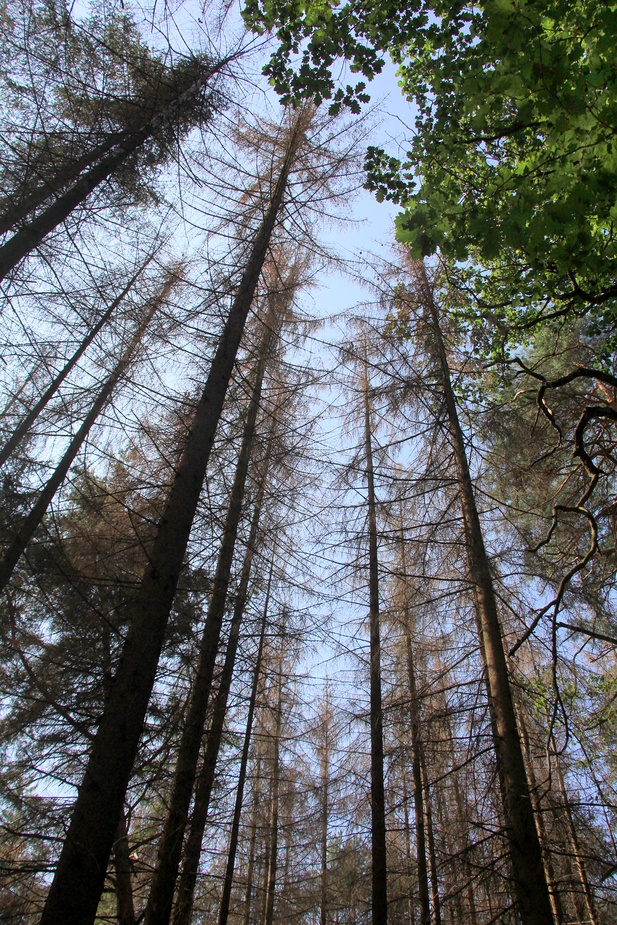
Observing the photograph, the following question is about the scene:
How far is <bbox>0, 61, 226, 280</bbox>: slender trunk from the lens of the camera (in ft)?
13.6

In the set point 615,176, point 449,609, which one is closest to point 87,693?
point 449,609

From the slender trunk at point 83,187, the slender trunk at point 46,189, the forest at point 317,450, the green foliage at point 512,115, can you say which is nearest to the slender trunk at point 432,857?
the forest at point 317,450

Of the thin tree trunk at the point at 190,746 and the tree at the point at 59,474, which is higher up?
the tree at the point at 59,474

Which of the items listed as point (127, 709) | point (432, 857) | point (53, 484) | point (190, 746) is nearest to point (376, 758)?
point (432, 857)

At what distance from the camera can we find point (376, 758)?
764 cm

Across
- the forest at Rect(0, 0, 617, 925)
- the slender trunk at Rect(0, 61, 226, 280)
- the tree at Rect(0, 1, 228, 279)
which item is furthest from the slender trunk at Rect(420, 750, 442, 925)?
the tree at Rect(0, 1, 228, 279)

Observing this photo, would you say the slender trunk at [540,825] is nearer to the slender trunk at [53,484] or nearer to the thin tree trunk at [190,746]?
the thin tree trunk at [190,746]

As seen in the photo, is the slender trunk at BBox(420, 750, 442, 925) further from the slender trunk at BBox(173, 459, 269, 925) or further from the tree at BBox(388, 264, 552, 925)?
the slender trunk at BBox(173, 459, 269, 925)

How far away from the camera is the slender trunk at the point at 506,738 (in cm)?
378

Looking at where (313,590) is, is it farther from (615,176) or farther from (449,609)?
(615,176)

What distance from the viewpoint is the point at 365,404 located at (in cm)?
986

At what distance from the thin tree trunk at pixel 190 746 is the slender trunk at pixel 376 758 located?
2.02 metres

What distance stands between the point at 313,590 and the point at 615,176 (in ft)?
22.4

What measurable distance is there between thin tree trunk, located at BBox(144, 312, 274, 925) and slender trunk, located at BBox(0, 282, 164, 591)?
5.31ft
